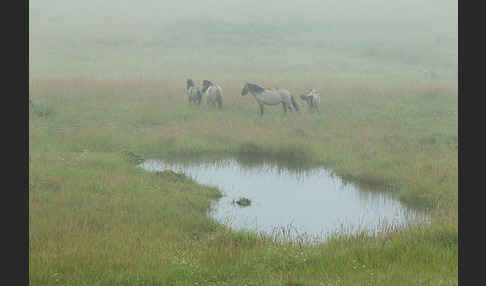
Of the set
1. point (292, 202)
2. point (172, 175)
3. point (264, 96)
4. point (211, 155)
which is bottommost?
point (292, 202)

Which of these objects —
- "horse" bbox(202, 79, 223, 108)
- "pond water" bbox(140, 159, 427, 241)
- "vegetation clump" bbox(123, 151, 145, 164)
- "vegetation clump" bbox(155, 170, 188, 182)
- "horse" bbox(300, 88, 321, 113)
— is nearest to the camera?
"pond water" bbox(140, 159, 427, 241)

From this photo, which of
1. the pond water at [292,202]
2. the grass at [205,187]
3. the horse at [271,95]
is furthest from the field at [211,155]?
the horse at [271,95]

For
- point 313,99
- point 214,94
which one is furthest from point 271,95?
point 214,94

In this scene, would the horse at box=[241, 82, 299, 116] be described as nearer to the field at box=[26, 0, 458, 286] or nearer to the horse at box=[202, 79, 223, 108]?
Answer: the field at box=[26, 0, 458, 286]

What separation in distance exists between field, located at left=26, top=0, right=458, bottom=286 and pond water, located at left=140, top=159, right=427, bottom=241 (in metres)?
0.48

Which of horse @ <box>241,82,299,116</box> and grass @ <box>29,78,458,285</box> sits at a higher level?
horse @ <box>241,82,299,116</box>

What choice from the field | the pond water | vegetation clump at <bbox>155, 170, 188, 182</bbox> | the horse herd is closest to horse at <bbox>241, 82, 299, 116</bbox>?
the horse herd

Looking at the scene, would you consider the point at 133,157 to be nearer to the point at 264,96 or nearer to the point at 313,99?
the point at 264,96

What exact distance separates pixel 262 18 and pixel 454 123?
4104 cm

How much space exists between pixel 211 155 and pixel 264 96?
594cm

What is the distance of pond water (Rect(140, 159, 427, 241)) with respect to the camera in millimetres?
9945

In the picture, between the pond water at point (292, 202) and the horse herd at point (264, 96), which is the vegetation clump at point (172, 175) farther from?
the horse herd at point (264, 96)

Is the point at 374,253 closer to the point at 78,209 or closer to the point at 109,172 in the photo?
the point at 78,209

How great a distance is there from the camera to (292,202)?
38.6 ft
